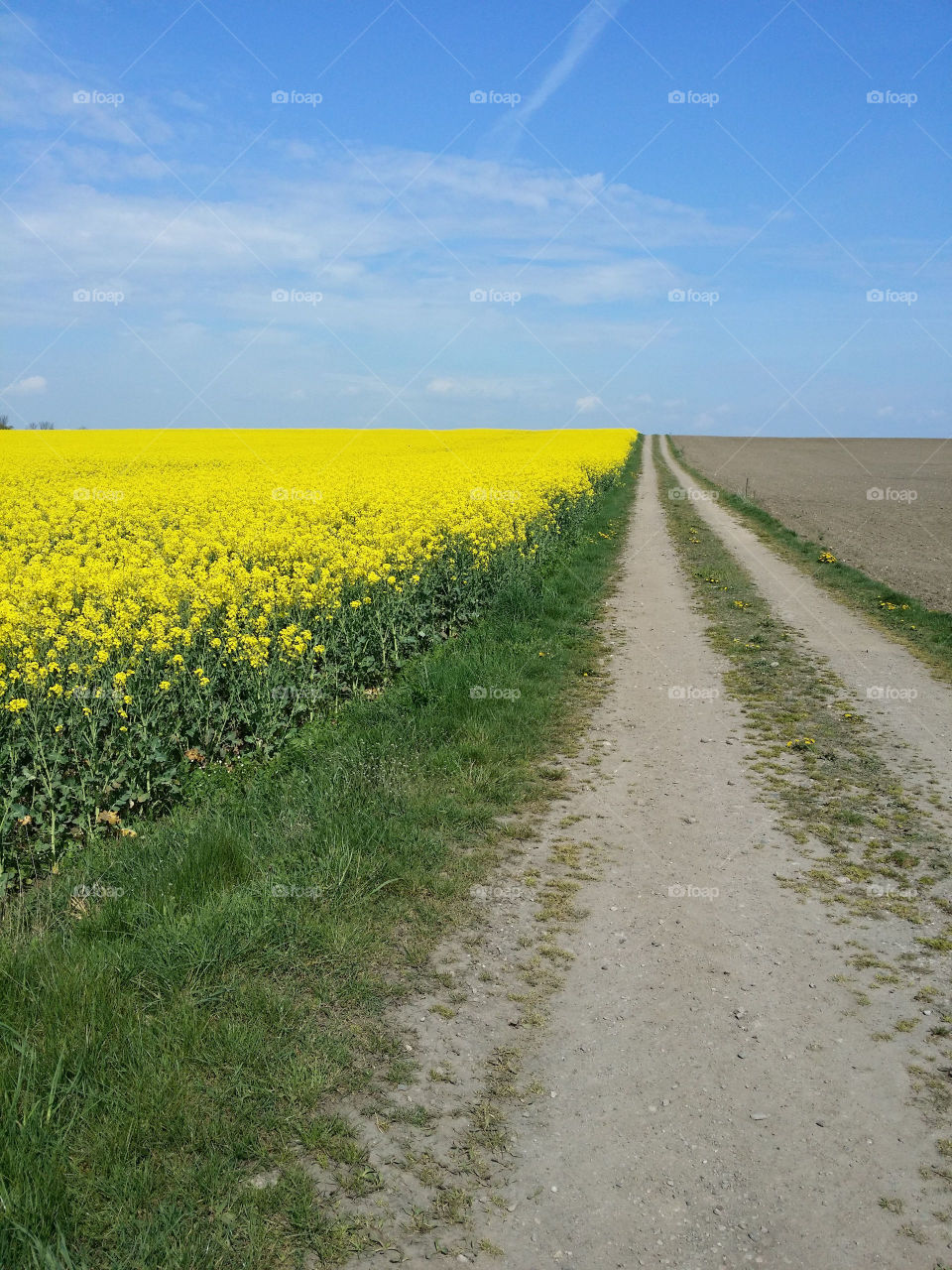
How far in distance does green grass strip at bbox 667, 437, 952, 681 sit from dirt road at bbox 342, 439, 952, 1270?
621cm

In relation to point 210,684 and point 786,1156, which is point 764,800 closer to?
point 786,1156

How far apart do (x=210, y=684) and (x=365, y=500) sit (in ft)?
34.6

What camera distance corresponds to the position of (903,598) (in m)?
13.9

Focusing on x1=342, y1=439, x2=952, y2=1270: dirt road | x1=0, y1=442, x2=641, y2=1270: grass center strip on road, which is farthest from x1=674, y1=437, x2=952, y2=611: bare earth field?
x1=0, y1=442, x2=641, y2=1270: grass center strip on road

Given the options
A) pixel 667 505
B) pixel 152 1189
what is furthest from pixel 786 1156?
pixel 667 505

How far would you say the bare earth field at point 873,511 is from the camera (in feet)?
57.7

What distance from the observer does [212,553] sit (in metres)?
13.5

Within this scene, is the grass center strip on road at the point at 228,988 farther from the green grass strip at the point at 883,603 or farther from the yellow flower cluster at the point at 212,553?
the green grass strip at the point at 883,603

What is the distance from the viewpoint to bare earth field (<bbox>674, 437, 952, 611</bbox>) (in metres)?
17.6

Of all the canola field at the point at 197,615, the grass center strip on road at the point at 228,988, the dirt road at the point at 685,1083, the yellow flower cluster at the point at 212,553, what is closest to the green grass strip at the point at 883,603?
the canola field at the point at 197,615

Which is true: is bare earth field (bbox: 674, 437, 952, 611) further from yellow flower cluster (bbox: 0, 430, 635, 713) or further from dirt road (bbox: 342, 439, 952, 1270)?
dirt road (bbox: 342, 439, 952, 1270)

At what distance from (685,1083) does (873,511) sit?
31.9m

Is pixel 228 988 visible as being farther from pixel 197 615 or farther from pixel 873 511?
pixel 873 511

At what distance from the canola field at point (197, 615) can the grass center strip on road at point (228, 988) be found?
77 cm
